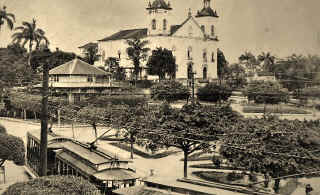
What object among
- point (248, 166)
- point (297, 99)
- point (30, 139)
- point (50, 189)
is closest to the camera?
point (50, 189)

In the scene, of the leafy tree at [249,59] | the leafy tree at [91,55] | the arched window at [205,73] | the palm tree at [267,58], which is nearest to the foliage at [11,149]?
the leafy tree at [249,59]

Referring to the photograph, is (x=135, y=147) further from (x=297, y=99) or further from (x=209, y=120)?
(x=297, y=99)

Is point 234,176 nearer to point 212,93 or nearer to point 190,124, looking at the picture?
point 190,124

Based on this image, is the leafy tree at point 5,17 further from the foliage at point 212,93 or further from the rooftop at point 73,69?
the foliage at point 212,93

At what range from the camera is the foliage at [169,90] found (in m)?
19.2

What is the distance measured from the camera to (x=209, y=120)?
1070 cm

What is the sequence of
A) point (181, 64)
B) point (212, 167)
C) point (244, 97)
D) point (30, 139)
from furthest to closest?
point (244, 97) < point (181, 64) < point (212, 167) < point (30, 139)

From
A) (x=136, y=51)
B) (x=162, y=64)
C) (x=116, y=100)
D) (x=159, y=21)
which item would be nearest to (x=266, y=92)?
(x=162, y=64)

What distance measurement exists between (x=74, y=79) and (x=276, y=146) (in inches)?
439

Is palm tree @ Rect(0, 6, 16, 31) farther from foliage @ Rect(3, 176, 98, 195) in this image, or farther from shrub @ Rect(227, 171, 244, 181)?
shrub @ Rect(227, 171, 244, 181)

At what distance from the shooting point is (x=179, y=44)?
21453 millimetres

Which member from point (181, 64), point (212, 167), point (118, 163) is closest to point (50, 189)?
point (118, 163)

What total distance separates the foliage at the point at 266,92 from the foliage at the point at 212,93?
138cm

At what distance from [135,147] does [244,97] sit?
837cm
